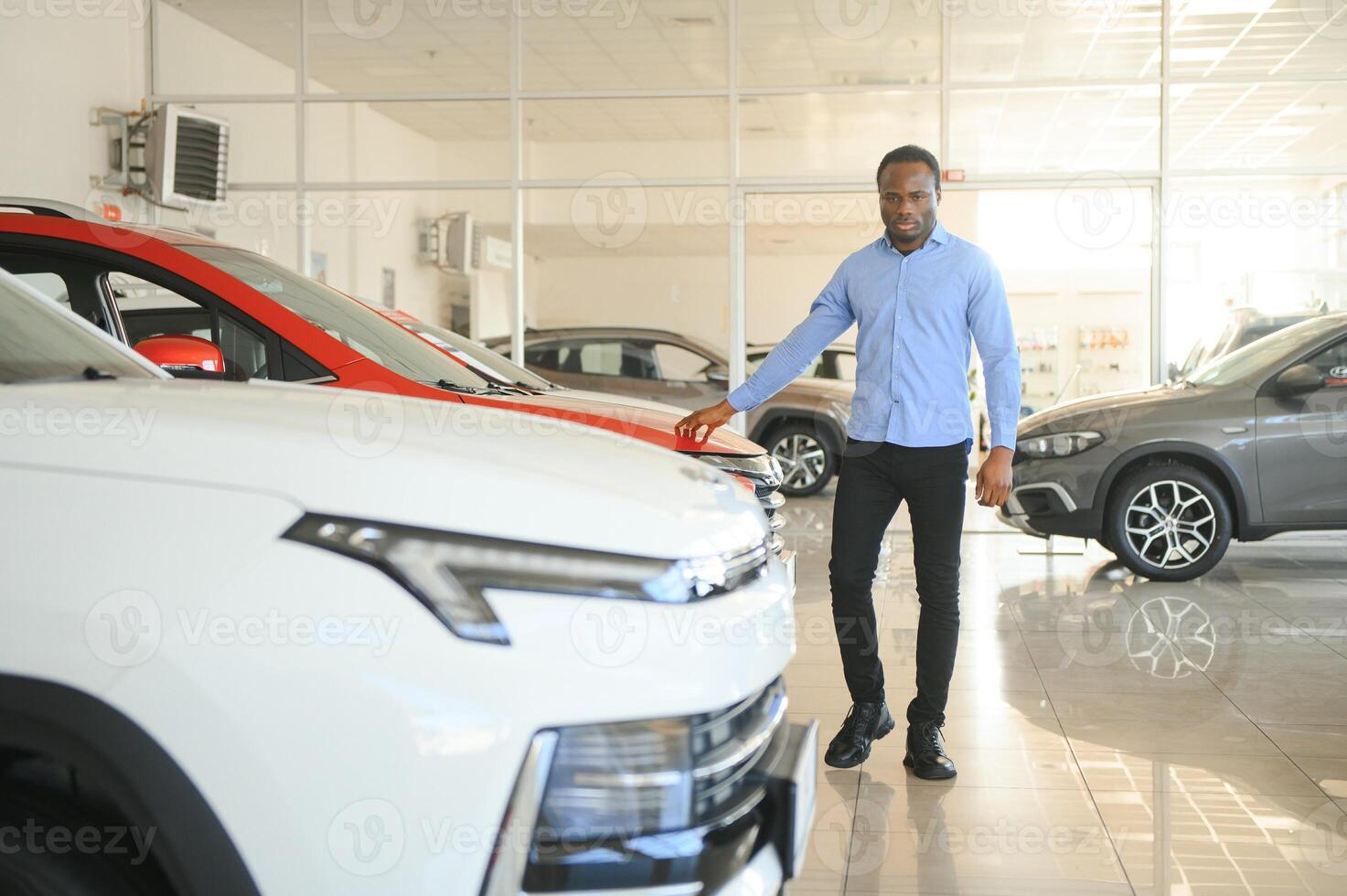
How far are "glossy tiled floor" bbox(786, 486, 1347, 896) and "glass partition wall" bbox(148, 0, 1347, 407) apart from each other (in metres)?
3.95

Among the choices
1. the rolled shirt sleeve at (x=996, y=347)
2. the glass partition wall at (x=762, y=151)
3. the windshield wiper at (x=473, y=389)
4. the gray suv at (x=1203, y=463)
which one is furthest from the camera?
the glass partition wall at (x=762, y=151)

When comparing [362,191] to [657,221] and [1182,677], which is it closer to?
[657,221]

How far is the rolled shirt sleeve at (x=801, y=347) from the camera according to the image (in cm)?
356

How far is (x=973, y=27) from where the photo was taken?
10.2 meters

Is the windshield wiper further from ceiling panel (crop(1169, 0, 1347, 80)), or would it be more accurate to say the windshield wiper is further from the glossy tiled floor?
ceiling panel (crop(1169, 0, 1347, 80))

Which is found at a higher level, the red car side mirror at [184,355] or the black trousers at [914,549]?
the red car side mirror at [184,355]

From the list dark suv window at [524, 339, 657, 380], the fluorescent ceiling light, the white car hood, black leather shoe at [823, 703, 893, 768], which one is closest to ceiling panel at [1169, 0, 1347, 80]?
the fluorescent ceiling light

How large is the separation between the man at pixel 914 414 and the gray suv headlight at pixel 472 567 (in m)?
1.94

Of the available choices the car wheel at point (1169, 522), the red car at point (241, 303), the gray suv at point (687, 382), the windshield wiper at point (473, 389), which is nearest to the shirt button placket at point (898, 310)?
the red car at point (241, 303)

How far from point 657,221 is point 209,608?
9.47m

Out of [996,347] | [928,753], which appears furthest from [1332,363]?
[928,753]

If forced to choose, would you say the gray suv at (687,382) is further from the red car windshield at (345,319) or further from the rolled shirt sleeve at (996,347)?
the rolled shirt sleeve at (996,347)

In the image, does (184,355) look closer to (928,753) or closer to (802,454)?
(928,753)

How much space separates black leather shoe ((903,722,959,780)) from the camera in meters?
3.60
